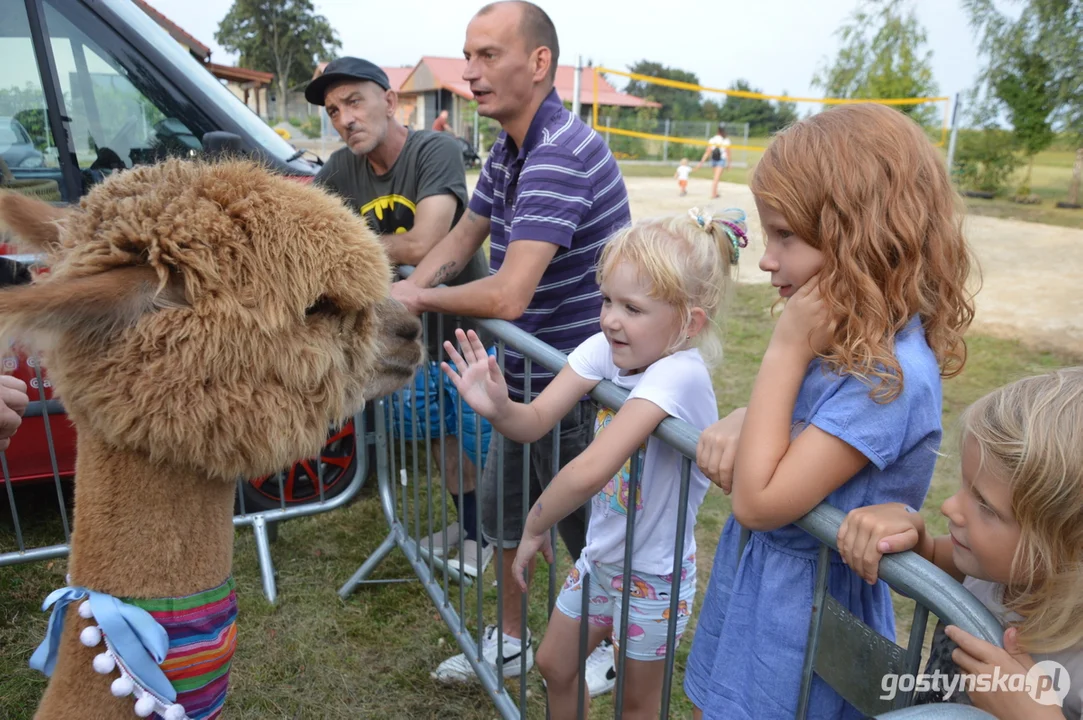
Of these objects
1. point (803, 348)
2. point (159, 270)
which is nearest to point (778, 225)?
point (803, 348)

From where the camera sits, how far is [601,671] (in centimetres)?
279

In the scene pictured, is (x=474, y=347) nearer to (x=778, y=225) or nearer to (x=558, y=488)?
(x=558, y=488)

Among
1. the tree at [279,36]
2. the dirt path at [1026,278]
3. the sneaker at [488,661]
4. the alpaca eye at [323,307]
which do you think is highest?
the tree at [279,36]

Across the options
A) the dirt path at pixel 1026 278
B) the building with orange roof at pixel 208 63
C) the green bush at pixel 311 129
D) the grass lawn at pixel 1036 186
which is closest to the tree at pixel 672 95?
the grass lawn at pixel 1036 186

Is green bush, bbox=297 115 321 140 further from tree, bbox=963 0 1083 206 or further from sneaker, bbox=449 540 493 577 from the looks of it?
sneaker, bbox=449 540 493 577

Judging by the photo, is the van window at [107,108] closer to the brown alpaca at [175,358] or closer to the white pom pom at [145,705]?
the brown alpaca at [175,358]

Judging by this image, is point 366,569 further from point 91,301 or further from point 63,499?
point 91,301

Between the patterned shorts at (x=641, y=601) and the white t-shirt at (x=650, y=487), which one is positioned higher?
the white t-shirt at (x=650, y=487)

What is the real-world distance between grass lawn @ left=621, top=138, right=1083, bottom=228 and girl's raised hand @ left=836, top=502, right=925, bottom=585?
260 inches

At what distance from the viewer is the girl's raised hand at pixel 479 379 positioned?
5.89ft

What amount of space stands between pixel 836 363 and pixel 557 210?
3.98 ft

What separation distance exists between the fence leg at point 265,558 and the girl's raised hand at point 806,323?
2.84m

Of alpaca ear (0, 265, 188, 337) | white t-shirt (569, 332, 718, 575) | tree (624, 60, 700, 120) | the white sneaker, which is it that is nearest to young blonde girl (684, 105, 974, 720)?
white t-shirt (569, 332, 718, 575)

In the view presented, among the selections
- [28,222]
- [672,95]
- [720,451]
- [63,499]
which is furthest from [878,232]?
[672,95]
